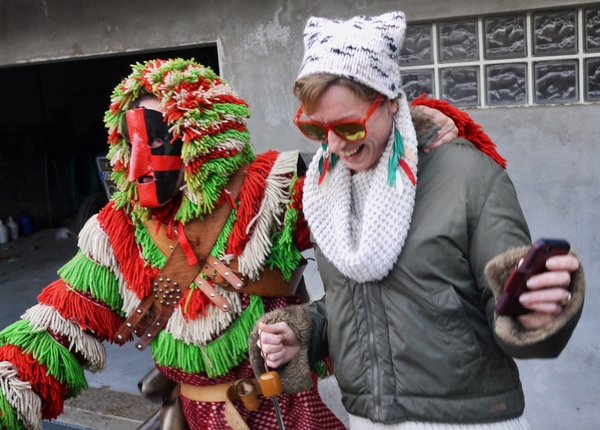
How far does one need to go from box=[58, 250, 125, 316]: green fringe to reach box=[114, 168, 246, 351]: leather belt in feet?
0.39

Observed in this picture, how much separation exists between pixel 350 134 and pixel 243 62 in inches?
94.5

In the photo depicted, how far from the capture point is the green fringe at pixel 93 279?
2.20 meters

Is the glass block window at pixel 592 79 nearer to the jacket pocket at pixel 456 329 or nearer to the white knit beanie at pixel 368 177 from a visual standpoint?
the white knit beanie at pixel 368 177

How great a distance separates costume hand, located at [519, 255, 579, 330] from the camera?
3.84 ft

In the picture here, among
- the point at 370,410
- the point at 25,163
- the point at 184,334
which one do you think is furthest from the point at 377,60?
the point at 25,163

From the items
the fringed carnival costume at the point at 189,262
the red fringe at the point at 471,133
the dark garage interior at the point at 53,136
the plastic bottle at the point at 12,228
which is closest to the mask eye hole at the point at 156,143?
the fringed carnival costume at the point at 189,262

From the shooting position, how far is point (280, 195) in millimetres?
2133

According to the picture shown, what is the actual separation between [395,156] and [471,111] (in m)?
1.94

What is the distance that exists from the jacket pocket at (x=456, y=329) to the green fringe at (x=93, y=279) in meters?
1.23

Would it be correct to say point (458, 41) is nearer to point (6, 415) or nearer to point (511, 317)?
point (511, 317)

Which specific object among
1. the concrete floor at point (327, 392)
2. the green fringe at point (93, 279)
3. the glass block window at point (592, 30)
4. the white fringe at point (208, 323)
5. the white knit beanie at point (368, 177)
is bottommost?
the concrete floor at point (327, 392)

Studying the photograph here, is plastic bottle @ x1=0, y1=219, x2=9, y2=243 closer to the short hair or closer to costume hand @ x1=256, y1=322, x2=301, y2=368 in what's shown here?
costume hand @ x1=256, y1=322, x2=301, y2=368

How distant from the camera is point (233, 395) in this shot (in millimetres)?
2164

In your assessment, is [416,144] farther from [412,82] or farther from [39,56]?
[39,56]
